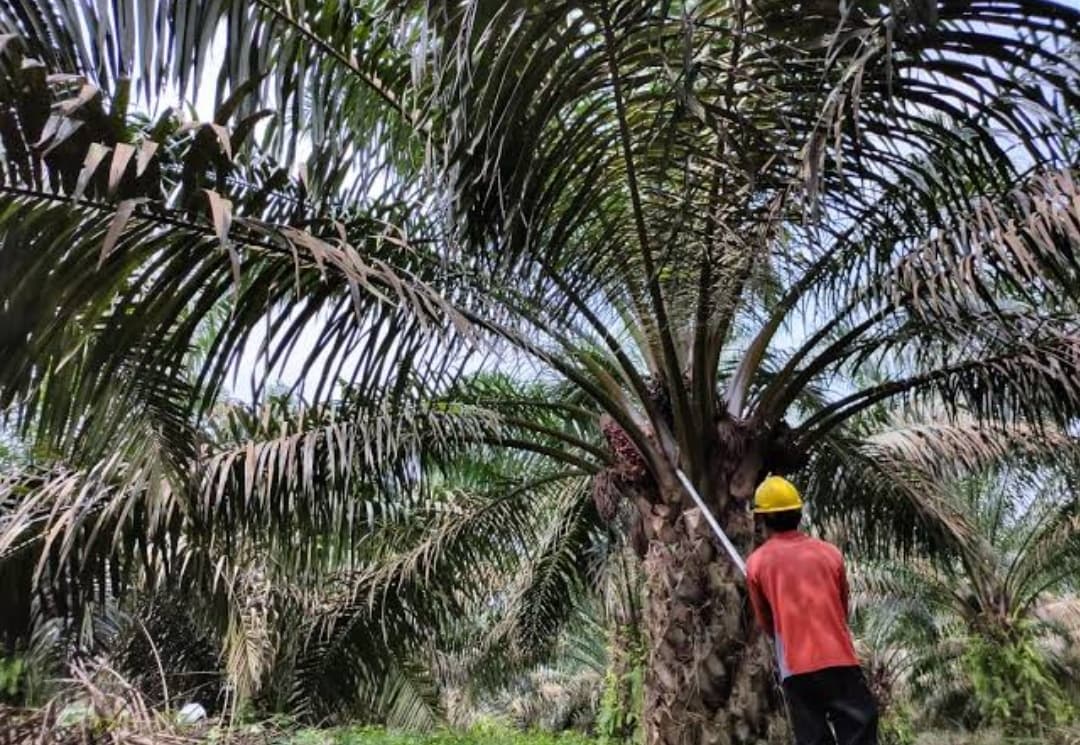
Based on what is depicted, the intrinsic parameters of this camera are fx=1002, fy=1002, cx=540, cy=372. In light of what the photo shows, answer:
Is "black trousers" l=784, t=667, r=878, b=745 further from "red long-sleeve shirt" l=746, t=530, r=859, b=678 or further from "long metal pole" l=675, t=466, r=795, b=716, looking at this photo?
"long metal pole" l=675, t=466, r=795, b=716

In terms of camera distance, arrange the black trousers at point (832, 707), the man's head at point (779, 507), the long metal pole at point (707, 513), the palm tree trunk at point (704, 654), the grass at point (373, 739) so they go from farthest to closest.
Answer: the grass at point (373, 739), the palm tree trunk at point (704, 654), the long metal pole at point (707, 513), the man's head at point (779, 507), the black trousers at point (832, 707)

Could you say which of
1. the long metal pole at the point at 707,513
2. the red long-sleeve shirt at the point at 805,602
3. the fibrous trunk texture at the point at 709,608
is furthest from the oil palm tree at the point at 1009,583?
the red long-sleeve shirt at the point at 805,602

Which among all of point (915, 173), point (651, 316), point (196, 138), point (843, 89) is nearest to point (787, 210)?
point (915, 173)

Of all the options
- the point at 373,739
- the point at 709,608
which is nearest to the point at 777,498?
the point at 709,608

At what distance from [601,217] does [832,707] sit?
262cm

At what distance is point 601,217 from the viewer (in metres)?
5.07

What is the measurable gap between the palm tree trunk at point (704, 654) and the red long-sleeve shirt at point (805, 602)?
1.41m

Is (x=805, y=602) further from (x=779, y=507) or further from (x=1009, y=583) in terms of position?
(x=1009, y=583)

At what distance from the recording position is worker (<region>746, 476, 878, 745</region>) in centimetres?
343

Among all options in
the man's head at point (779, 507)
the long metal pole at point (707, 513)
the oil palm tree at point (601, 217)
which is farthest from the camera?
the long metal pole at point (707, 513)

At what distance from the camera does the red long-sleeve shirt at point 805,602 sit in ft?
11.4

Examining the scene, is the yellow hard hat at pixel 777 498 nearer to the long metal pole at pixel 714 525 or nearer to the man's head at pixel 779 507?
the man's head at pixel 779 507

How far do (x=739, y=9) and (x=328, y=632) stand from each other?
21.5 feet

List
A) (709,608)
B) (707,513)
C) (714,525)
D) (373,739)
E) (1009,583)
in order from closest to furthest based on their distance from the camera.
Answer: (714,525), (707,513), (709,608), (373,739), (1009,583)
